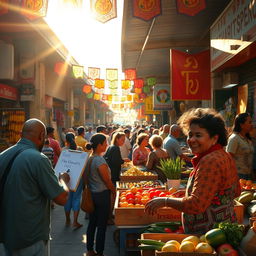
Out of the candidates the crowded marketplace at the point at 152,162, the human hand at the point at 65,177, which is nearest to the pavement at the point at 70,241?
the crowded marketplace at the point at 152,162

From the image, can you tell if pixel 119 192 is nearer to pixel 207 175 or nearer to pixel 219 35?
pixel 207 175

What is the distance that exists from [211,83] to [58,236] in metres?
6.39

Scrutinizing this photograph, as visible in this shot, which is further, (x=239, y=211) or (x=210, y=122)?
(x=239, y=211)

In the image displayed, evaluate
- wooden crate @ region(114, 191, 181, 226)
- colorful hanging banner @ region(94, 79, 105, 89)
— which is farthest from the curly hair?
colorful hanging banner @ region(94, 79, 105, 89)

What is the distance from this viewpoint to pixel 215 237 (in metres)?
2.88

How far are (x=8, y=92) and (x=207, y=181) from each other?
16603 millimetres

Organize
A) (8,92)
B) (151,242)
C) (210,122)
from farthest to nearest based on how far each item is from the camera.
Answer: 1. (8,92)
2. (151,242)
3. (210,122)

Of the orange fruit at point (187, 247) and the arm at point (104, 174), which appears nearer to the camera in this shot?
the orange fruit at point (187, 247)

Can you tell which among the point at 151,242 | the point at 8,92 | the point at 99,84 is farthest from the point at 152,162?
the point at 99,84

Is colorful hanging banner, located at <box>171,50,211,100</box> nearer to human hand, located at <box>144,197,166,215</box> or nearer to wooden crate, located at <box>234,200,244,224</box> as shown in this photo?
wooden crate, located at <box>234,200,244,224</box>

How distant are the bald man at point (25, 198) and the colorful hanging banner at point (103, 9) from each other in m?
5.57

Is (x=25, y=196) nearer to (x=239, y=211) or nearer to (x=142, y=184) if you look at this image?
(x=239, y=211)

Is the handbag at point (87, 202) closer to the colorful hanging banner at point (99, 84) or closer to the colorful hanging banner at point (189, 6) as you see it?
the colorful hanging banner at point (189, 6)

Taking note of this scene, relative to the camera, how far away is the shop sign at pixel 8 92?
55.5 ft
